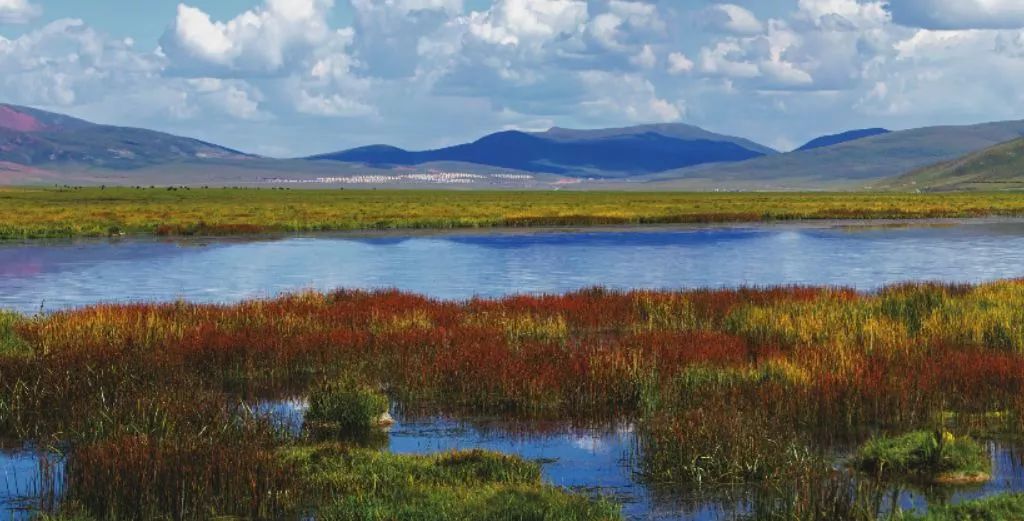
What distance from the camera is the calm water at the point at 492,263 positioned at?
40094 mm

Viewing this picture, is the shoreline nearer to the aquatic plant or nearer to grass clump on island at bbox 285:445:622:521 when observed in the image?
the aquatic plant

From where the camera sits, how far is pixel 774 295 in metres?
29.5

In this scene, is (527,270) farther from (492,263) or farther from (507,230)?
(507,230)

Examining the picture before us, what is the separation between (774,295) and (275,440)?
56.6 feet

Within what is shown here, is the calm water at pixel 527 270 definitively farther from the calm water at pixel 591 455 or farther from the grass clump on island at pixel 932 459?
the grass clump on island at pixel 932 459

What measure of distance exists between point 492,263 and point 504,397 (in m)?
33.1

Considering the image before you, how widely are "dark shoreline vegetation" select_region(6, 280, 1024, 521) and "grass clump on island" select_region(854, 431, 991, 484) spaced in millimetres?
32

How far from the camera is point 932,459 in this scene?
14.2 meters

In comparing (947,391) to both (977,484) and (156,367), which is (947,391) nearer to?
(977,484)

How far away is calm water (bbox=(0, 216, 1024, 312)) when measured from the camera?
40.1 meters

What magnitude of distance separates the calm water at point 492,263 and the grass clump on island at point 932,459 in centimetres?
2281

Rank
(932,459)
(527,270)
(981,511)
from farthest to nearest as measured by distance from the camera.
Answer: (527,270) < (932,459) < (981,511)

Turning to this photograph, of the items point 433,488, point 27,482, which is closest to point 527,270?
point 27,482

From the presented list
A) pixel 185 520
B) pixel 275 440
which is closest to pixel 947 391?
pixel 275 440
